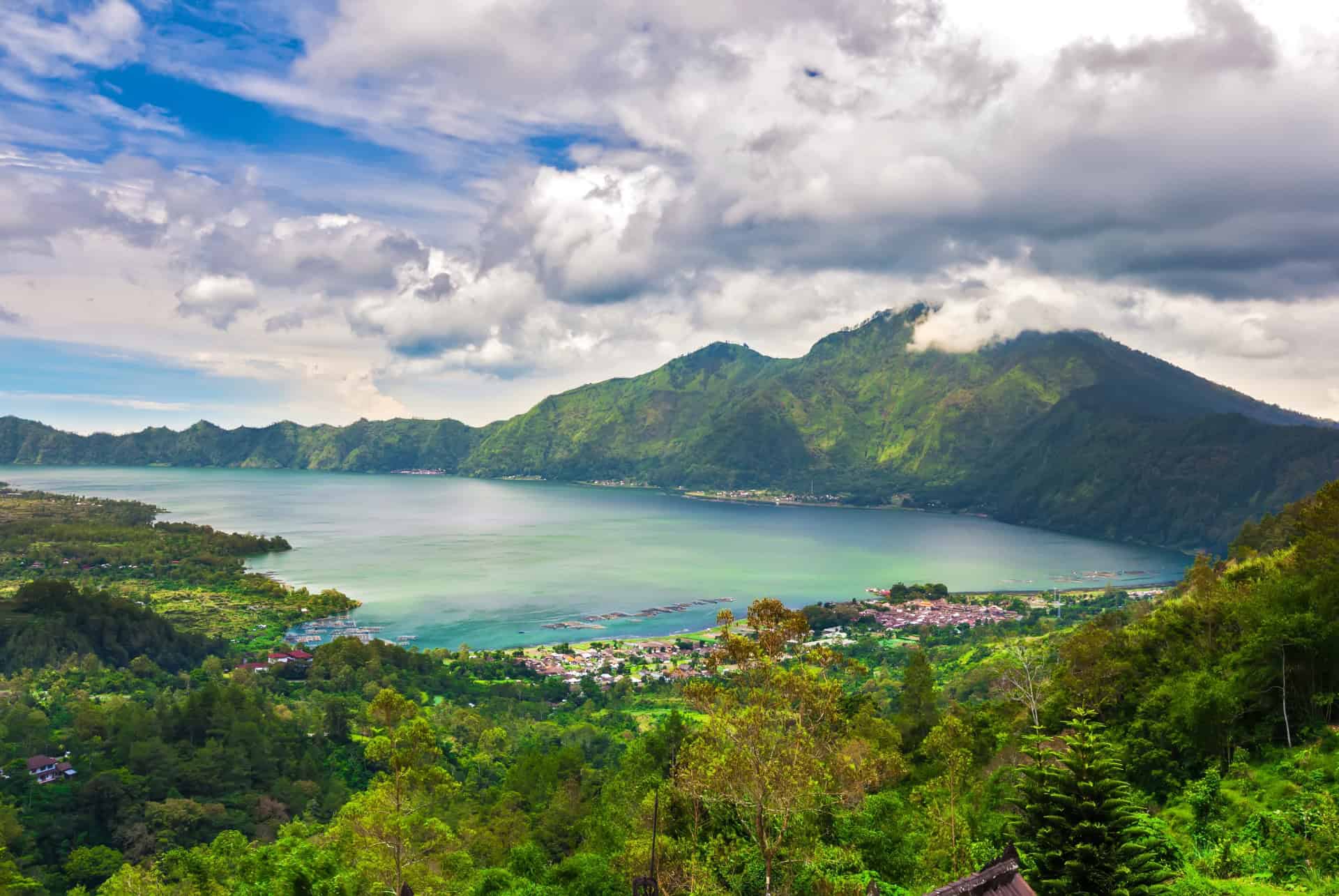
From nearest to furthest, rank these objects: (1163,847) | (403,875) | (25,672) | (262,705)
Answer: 1. (1163,847)
2. (403,875)
3. (262,705)
4. (25,672)

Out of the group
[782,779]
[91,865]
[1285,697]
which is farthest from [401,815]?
[1285,697]

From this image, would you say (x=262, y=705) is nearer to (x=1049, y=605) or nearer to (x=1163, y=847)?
(x=1163, y=847)

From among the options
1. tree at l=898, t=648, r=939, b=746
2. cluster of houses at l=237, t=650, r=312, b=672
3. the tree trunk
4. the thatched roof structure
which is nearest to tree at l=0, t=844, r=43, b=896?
the thatched roof structure

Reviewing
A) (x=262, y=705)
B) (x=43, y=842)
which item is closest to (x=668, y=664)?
(x=262, y=705)

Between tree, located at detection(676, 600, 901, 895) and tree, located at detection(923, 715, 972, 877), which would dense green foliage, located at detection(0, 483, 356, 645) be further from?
tree, located at detection(676, 600, 901, 895)

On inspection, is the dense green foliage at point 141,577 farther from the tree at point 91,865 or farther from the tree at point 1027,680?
the tree at point 1027,680

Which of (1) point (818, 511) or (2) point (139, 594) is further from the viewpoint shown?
(1) point (818, 511)

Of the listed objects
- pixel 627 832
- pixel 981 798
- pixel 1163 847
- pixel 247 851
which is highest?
pixel 1163 847

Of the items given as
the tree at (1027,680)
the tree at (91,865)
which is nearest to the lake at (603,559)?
the tree at (91,865)

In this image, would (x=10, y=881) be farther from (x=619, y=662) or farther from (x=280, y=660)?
(x=619, y=662)

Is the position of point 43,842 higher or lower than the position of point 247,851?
lower
